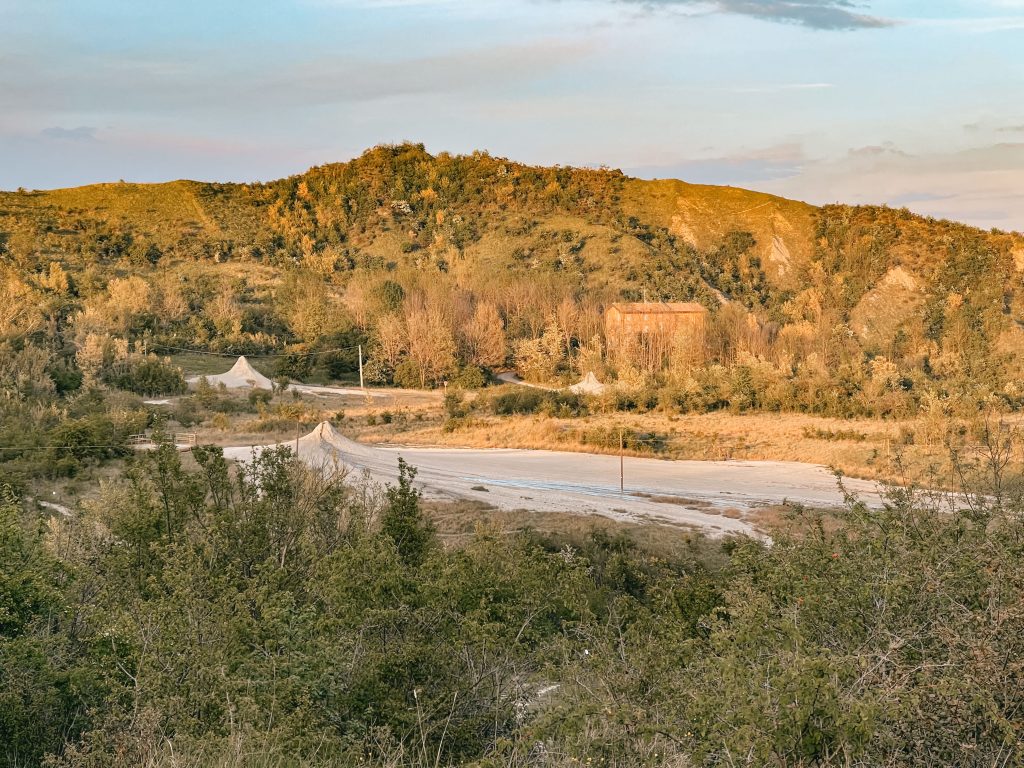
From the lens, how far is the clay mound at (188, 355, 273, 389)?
47812 mm

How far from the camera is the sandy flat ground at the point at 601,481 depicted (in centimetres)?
2417

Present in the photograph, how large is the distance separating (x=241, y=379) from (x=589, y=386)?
17922 mm

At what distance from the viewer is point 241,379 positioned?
48.7 meters

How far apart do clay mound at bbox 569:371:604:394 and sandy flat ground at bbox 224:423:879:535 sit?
15331 mm

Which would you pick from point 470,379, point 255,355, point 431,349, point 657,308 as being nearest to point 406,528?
point 470,379

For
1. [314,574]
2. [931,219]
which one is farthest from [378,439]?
[931,219]

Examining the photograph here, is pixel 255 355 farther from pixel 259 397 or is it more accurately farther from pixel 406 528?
pixel 406 528

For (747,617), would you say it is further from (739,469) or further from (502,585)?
(739,469)

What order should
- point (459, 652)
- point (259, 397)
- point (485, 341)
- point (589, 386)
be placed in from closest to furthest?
point (459, 652), point (259, 397), point (589, 386), point (485, 341)

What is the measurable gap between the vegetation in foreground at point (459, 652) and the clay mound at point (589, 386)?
127ft

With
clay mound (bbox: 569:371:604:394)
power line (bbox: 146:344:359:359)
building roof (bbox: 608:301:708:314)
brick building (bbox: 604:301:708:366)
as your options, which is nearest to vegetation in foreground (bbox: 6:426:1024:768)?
clay mound (bbox: 569:371:604:394)

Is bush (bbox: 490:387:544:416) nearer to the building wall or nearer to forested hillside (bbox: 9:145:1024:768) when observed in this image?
forested hillside (bbox: 9:145:1024:768)

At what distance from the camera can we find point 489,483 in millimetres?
27109

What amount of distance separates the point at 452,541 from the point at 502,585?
8.50m
